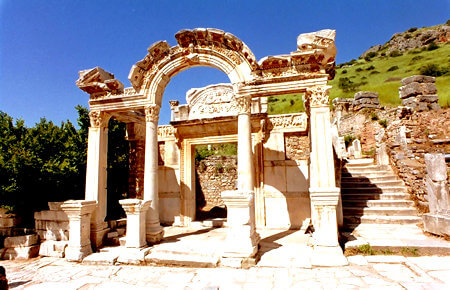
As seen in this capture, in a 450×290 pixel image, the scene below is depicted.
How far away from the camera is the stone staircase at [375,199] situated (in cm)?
743

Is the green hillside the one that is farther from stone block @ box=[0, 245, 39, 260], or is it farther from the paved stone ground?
stone block @ box=[0, 245, 39, 260]

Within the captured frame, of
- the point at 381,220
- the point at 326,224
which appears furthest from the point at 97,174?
the point at 381,220

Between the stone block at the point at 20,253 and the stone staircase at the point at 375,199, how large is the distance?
8524mm

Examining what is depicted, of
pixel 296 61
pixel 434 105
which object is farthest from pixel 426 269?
pixel 434 105

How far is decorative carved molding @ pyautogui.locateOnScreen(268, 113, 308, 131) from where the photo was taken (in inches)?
331

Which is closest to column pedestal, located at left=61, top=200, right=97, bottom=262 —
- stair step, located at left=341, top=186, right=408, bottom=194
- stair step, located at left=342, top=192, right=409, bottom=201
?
stair step, located at left=342, top=192, right=409, bottom=201

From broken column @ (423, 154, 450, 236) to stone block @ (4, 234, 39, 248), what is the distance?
33.9 ft

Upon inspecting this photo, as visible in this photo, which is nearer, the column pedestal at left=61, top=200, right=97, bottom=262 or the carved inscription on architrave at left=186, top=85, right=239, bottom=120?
the column pedestal at left=61, top=200, right=97, bottom=262

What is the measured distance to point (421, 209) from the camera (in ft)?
Answer: 24.1

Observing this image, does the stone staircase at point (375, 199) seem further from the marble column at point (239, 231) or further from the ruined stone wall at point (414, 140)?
the marble column at point (239, 231)

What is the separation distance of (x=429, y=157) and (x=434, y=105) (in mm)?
8493

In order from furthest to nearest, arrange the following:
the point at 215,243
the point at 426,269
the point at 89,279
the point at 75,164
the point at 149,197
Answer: the point at 75,164, the point at 149,197, the point at 215,243, the point at 89,279, the point at 426,269

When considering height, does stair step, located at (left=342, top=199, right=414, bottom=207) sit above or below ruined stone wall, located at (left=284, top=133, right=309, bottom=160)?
below

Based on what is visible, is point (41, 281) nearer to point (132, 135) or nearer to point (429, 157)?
point (132, 135)
